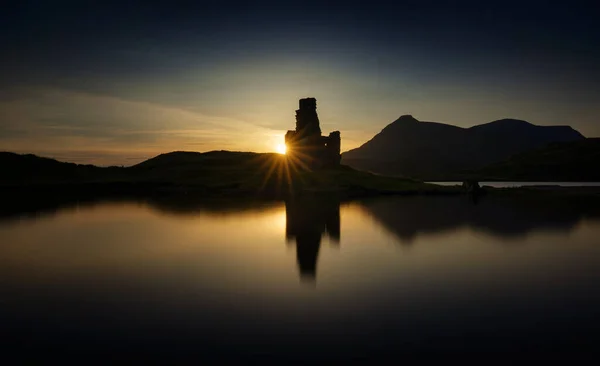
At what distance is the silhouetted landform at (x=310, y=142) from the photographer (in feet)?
521

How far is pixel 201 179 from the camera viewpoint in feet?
473

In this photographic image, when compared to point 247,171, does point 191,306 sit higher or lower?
lower

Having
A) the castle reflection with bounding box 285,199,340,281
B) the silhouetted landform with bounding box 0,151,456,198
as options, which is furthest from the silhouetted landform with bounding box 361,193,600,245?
the silhouetted landform with bounding box 0,151,456,198

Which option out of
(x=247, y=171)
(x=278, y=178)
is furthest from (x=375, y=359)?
(x=247, y=171)

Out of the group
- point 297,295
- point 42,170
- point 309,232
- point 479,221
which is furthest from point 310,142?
point 297,295

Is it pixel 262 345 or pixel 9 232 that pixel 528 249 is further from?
pixel 9 232

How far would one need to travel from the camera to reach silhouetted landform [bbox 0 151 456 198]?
12219 centimetres

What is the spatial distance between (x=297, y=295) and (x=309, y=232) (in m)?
24.3

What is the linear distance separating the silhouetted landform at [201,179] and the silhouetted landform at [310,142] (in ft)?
15.1

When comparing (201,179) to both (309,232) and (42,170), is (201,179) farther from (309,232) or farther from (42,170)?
(309,232)

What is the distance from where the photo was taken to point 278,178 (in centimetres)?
14075

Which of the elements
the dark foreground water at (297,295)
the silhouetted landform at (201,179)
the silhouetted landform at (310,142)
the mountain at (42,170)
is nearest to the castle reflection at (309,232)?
the dark foreground water at (297,295)

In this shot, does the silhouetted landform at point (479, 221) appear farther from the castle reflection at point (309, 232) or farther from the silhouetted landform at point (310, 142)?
the silhouetted landform at point (310, 142)

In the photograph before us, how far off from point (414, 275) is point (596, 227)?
1485 inches
